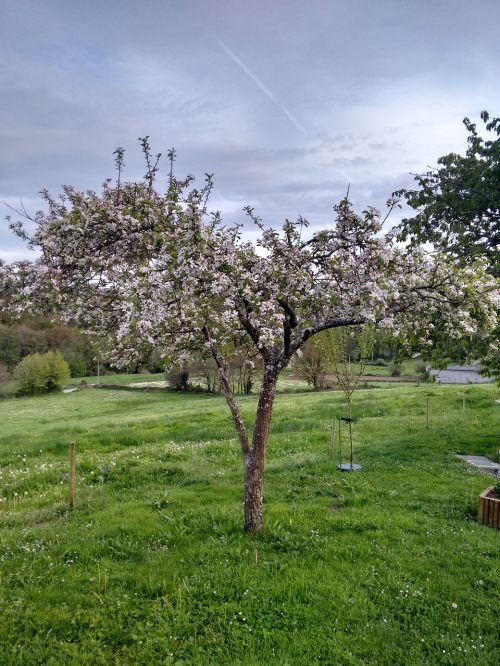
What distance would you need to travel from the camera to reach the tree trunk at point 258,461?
8164 millimetres

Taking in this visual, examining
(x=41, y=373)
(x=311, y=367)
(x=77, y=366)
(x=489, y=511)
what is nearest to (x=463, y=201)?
(x=489, y=511)

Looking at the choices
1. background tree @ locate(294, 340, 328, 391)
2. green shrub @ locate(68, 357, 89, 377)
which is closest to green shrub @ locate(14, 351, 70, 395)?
green shrub @ locate(68, 357, 89, 377)

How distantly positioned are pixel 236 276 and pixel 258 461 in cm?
331

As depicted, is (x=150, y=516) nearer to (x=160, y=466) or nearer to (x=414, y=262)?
(x=160, y=466)

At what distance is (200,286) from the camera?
705 cm

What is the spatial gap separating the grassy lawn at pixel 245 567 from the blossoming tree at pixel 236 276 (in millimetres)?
1530

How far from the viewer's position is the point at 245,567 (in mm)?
6965

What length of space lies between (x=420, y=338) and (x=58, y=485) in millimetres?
9627

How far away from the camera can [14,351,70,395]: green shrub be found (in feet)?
204

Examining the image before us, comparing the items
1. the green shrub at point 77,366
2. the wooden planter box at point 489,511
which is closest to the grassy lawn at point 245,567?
the wooden planter box at point 489,511

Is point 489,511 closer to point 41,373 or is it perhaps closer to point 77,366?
point 41,373

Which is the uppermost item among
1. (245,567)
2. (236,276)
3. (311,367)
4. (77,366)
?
(236,276)

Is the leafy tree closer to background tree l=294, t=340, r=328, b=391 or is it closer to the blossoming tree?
the blossoming tree

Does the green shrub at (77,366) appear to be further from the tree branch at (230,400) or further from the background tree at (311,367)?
the tree branch at (230,400)
